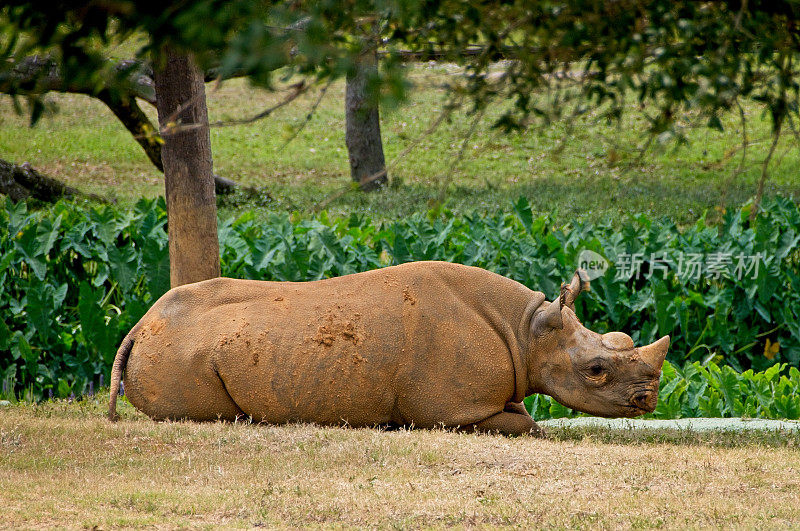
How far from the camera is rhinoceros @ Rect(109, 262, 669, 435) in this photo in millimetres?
7234

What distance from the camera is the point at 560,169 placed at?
76.3ft

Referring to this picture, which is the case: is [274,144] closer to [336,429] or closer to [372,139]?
[372,139]

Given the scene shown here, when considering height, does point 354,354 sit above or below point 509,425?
above

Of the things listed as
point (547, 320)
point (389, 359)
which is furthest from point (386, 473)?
point (547, 320)

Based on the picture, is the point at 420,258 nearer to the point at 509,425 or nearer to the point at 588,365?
the point at 509,425

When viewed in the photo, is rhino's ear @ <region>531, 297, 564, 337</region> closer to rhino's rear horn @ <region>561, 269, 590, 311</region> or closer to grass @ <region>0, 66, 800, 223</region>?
rhino's rear horn @ <region>561, 269, 590, 311</region>

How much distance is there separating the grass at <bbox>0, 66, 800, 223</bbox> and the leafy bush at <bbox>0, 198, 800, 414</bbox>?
501 cm

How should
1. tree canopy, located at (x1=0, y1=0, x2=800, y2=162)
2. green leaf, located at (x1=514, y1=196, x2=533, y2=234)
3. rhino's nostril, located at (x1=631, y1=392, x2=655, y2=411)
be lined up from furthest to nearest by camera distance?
green leaf, located at (x1=514, y1=196, x2=533, y2=234) → rhino's nostril, located at (x1=631, y1=392, x2=655, y2=411) → tree canopy, located at (x1=0, y1=0, x2=800, y2=162)

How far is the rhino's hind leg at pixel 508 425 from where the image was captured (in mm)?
7391

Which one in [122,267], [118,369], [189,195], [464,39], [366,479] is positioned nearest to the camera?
[464,39]

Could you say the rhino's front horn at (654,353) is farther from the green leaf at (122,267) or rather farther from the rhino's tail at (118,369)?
the green leaf at (122,267)

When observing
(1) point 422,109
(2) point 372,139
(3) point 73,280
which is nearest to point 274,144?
(1) point 422,109

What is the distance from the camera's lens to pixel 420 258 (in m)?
10.3

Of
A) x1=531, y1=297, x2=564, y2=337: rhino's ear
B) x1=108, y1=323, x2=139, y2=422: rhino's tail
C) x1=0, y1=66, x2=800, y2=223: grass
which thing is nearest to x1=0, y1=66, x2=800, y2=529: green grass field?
x1=108, y1=323, x2=139, y2=422: rhino's tail
